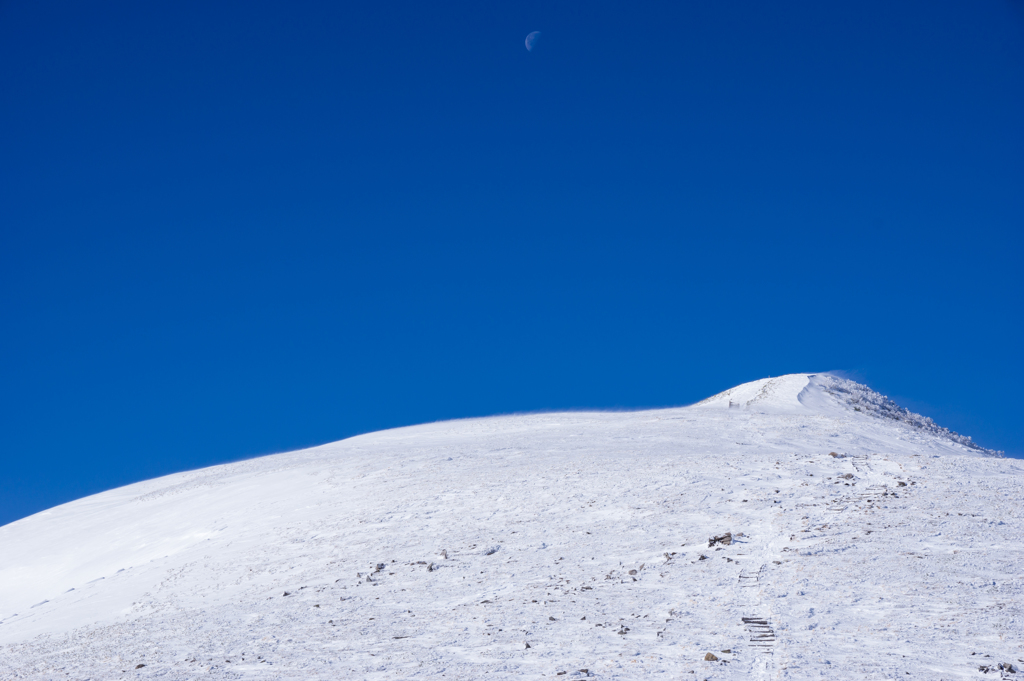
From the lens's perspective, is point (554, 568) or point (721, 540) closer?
point (554, 568)

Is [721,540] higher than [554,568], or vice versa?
[721,540]

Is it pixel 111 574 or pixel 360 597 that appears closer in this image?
pixel 360 597

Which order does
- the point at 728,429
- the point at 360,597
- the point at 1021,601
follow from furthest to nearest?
the point at 728,429 → the point at 360,597 → the point at 1021,601

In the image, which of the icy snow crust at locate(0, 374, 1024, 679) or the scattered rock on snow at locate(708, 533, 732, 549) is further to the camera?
the scattered rock on snow at locate(708, 533, 732, 549)

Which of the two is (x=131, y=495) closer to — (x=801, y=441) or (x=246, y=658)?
(x=246, y=658)

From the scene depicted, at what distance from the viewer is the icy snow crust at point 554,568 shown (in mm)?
10945

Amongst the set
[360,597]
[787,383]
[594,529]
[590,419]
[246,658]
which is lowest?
[246,658]

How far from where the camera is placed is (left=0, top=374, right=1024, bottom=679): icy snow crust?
10945mm

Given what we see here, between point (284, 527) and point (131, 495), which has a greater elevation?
point (131, 495)

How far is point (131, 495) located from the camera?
30.5m

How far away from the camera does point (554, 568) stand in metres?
14.7

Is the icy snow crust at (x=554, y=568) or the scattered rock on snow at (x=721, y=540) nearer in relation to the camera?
the icy snow crust at (x=554, y=568)

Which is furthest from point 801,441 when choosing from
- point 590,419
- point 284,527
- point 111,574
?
point 111,574

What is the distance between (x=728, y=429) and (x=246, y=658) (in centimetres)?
2090
